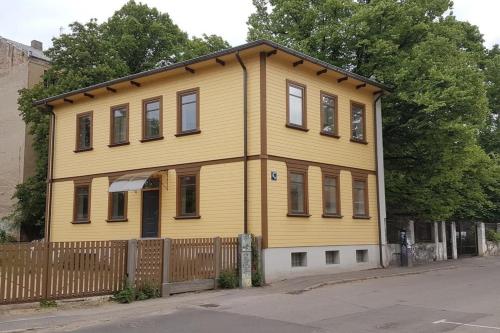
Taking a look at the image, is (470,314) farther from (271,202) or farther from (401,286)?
(271,202)

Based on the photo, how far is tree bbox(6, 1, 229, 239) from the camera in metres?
32.5

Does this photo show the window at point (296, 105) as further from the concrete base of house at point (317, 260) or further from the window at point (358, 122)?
the concrete base of house at point (317, 260)

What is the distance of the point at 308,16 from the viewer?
27.4 meters

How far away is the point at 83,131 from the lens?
25.2m

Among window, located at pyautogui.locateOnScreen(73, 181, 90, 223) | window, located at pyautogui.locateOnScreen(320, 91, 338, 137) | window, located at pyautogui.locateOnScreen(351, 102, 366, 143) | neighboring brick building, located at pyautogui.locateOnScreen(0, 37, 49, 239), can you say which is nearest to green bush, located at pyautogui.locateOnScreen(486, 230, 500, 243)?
window, located at pyautogui.locateOnScreen(351, 102, 366, 143)

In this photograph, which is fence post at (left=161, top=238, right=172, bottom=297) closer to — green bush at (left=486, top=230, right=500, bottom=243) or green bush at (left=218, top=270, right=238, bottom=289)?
green bush at (left=218, top=270, right=238, bottom=289)

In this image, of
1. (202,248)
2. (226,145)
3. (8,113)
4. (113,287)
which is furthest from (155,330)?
(8,113)

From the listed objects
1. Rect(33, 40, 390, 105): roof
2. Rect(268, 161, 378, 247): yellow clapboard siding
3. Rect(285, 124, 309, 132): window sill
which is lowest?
Rect(268, 161, 378, 247): yellow clapboard siding

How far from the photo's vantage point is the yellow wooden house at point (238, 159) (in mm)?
→ 18808

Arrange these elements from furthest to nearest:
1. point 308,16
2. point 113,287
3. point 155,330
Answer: point 308,16, point 113,287, point 155,330

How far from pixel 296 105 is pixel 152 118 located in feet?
19.4

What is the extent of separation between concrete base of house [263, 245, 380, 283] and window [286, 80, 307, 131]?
14.3 ft

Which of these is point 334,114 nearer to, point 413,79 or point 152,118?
point 413,79

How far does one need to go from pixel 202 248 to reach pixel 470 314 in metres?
7.10
